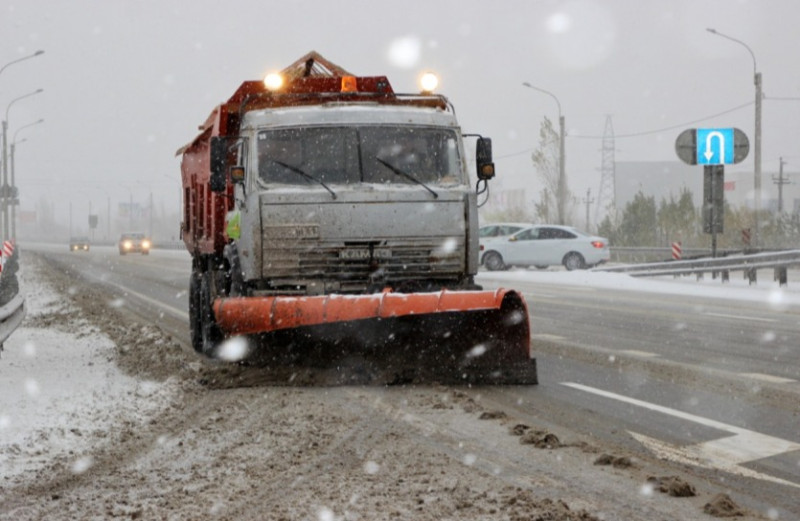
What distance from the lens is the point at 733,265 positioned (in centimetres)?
2586

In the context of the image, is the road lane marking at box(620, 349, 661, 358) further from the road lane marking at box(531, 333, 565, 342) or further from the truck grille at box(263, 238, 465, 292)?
the truck grille at box(263, 238, 465, 292)

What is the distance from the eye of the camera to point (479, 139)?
10711 millimetres

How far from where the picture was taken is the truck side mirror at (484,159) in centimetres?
1056

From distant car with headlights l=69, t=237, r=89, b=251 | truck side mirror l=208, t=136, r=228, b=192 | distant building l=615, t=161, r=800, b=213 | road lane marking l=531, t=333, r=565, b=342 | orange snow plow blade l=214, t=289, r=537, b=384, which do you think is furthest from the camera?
distant building l=615, t=161, r=800, b=213

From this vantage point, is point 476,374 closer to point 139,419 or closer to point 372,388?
point 372,388

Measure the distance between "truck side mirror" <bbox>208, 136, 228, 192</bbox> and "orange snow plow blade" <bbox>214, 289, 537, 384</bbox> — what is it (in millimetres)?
1411

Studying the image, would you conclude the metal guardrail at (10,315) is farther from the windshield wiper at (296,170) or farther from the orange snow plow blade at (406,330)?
the windshield wiper at (296,170)

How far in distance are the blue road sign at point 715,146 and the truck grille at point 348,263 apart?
19717 mm

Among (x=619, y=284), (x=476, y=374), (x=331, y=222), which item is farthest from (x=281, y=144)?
(x=619, y=284)

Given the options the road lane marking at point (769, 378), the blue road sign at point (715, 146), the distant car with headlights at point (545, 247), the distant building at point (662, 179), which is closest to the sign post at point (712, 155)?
the blue road sign at point (715, 146)

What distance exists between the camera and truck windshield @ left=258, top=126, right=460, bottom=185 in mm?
10000

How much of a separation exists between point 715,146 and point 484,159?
19008 mm

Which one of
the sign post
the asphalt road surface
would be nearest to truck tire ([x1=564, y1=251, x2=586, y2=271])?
the sign post

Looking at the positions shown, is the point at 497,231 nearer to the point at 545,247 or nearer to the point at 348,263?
the point at 545,247
